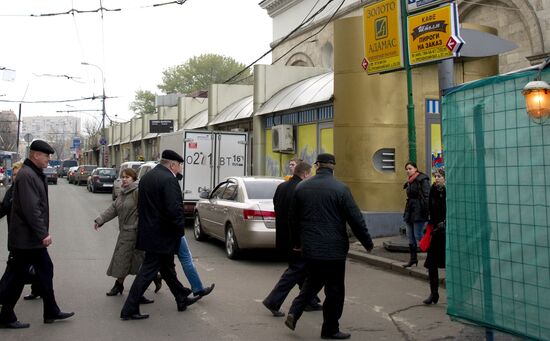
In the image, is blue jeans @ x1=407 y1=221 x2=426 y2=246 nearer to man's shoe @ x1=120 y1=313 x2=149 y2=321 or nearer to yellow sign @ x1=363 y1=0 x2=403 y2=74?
yellow sign @ x1=363 y1=0 x2=403 y2=74

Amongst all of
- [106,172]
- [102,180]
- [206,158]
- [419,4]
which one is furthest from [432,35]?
[106,172]

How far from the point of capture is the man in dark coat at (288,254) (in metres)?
6.46

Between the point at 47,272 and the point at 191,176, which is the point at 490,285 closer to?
the point at 47,272

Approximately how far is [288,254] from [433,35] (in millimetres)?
5441

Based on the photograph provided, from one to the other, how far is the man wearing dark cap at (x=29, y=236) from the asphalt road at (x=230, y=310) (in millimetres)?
301

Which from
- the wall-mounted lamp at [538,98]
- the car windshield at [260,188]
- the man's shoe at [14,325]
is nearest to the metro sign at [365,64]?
the car windshield at [260,188]

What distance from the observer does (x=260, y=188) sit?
35.5ft

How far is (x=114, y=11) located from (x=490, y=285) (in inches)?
605

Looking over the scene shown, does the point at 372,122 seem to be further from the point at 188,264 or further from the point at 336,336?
the point at 336,336

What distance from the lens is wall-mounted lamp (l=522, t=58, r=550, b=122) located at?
3.84 m

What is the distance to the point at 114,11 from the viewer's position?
17.0m

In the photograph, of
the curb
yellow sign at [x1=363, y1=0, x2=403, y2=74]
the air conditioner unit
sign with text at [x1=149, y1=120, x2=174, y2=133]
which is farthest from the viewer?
sign with text at [x1=149, y1=120, x2=174, y2=133]

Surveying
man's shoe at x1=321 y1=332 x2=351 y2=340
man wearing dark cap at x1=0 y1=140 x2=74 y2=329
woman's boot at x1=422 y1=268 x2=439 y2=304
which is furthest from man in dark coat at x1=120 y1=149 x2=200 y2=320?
woman's boot at x1=422 y1=268 x2=439 y2=304

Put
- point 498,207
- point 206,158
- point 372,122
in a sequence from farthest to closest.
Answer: point 206,158 < point 372,122 < point 498,207
